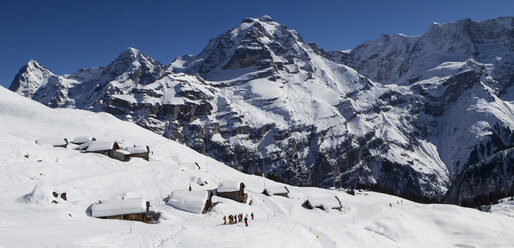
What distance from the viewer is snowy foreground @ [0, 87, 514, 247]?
34.8 meters

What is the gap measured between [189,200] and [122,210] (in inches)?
438

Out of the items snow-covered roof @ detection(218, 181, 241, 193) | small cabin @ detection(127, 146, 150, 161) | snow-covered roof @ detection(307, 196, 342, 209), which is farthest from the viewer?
small cabin @ detection(127, 146, 150, 161)

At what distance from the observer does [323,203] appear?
79688mm

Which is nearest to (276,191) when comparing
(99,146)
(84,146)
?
(99,146)

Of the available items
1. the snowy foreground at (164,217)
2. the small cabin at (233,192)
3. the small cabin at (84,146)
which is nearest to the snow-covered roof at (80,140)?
the small cabin at (84,146)

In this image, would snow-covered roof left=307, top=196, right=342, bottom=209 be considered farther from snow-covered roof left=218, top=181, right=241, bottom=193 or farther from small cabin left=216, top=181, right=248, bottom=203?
snow-covered roof left=218, top=181, right=241, bottom=193

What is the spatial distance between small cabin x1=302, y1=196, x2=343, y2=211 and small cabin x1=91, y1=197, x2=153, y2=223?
39.1 metres

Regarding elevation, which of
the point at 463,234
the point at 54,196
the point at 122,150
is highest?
the point at 122,150

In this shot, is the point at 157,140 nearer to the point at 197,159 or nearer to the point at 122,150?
the point at 197,159

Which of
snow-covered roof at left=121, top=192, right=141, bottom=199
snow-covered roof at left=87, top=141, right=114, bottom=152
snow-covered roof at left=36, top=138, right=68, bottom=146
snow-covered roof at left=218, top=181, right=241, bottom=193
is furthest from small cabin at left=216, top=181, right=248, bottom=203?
snow-covered roof at left=36, top=138, right=68, bottom=146

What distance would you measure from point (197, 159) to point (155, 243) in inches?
3110

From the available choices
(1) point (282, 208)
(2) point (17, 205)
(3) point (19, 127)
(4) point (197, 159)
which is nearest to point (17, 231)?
(2) point (17, 205)

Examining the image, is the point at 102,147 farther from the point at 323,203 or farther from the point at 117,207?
the point at 323,203

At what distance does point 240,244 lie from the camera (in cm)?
3372
